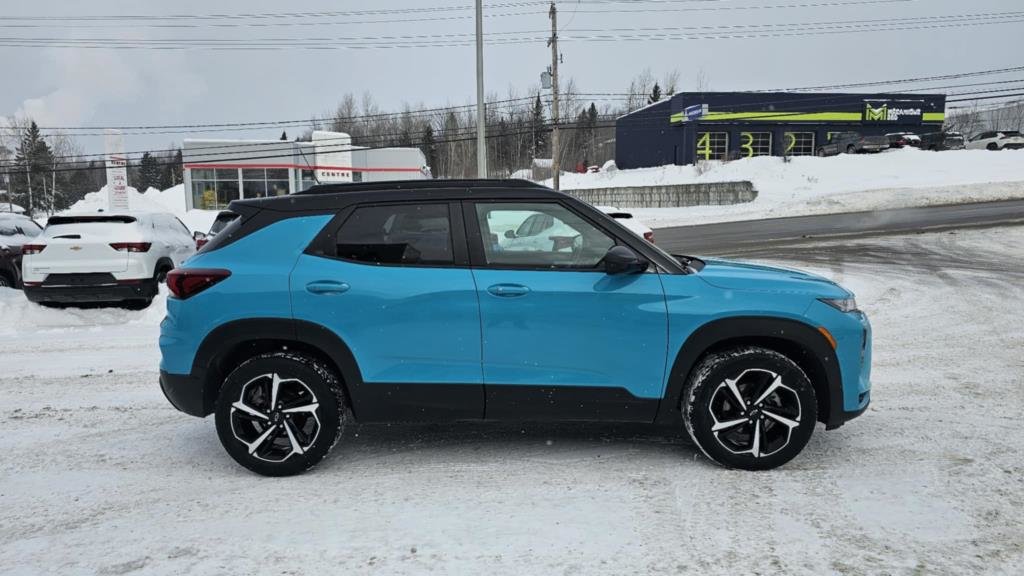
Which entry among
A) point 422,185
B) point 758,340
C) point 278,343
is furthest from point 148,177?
point 758,340

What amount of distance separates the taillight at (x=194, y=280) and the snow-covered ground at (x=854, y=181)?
26665mm

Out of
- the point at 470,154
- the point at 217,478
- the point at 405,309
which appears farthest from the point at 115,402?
the point at 470,154

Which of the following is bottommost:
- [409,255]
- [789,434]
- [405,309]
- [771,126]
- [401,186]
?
[789,434]

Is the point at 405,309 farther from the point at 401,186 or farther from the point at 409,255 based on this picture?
the point at 401,186

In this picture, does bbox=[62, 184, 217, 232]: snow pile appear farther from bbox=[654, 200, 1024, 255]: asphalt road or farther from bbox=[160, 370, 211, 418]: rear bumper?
bbox=[160, 370, 211, 418]: rear bumper

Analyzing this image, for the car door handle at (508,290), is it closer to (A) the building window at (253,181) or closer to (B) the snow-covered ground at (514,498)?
(B) the snow-covered ground at (514,498)

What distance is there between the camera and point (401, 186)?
4.13 metres

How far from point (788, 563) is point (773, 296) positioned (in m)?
1.53

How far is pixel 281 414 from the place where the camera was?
3.89 metres

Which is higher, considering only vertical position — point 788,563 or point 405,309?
point 405,309

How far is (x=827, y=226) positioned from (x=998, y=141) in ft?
106

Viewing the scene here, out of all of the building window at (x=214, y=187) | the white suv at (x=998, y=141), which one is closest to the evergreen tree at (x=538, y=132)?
the building window at (x=214, y=187)

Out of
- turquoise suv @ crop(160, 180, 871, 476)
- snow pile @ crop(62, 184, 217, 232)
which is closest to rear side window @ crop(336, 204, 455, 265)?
turquoise suv @ crop(160, 180, 871, 476)

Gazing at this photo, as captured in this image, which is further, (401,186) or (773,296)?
(401,186)
